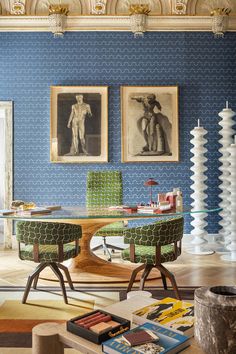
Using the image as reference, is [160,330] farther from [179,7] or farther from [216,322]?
[179,7]

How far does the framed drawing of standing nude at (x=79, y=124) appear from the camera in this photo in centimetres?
654

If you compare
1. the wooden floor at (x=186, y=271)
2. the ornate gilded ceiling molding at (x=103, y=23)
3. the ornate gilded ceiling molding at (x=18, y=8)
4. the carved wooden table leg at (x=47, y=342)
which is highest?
the ornate gilded ceiling molding at (x=18, y=8)

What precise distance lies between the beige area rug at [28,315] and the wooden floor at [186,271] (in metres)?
0.66

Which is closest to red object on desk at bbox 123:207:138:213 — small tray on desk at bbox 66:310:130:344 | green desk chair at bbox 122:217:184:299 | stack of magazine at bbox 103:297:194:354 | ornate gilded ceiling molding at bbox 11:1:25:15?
green desk chair at bbox 122:217:184:299

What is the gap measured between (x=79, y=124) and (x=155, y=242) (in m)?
3.35

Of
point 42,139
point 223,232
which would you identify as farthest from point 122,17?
→ point 223,232

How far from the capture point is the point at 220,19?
6445mm

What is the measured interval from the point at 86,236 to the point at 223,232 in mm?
2535

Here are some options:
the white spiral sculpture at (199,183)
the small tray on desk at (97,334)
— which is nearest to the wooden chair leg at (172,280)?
the small tray on desk at (97,334)

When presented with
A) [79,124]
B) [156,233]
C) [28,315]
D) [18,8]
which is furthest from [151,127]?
[28,315]

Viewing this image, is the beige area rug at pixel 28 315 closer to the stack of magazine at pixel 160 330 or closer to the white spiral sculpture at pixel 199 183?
the stack of magazine at pixel 160 330

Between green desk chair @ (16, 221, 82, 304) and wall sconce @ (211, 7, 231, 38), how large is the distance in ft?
13.7

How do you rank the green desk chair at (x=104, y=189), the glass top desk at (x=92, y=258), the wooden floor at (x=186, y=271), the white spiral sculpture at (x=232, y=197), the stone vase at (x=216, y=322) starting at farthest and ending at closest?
the white spiral sculpture at (x=232, y=197), the green desk chair at (x=104, y=189), the wooden floor at (x=186, y=271), the glass top desk at (x=92, y=258), the stone vase at (x=216, y=322)

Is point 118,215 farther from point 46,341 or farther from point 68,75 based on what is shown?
point 68,75
